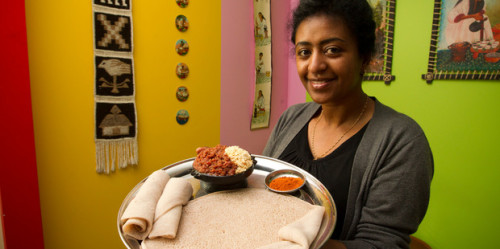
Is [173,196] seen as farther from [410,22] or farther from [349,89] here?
[410,22]

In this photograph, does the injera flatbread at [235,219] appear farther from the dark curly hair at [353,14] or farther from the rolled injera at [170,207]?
the dark curly hair at [353,14]

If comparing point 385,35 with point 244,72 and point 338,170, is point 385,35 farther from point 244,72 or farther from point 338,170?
point 338,170

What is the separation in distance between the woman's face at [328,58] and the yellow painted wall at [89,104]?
1330mm

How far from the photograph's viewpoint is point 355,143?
1076mm

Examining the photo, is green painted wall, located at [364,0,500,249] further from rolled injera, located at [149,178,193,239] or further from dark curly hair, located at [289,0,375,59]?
rolled injera, located at [149,178,193,239]

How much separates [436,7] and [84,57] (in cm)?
226

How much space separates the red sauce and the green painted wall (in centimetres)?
150

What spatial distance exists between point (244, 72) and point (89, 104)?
1.40 metres

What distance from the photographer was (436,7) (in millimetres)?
1750

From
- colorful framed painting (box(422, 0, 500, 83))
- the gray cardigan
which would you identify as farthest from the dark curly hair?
colorful framed painting (box(422, 0, 500, 83))

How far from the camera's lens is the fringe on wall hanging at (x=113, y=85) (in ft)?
5.89

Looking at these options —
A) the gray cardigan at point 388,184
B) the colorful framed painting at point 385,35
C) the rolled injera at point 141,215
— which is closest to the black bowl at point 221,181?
the rolled injera at point 141,215

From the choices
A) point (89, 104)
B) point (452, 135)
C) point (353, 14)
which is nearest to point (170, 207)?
point (353, 14)

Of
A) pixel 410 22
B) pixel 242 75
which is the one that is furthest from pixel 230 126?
pixel 410 22
